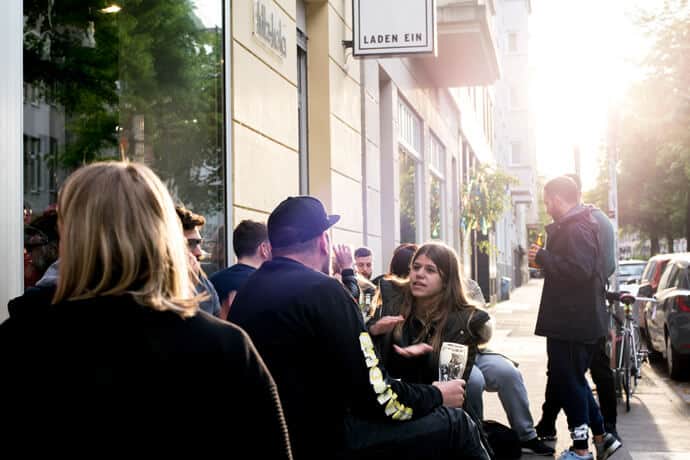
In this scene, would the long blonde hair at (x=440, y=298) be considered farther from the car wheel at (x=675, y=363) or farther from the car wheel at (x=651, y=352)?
the car wheel at (x=651, y=352)

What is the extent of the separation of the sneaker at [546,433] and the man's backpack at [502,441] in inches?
32.8

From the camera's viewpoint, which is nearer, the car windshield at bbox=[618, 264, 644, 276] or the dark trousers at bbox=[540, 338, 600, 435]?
the dark trousers at bbox=[540, 338, 600, 435]

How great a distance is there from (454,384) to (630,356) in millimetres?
6360

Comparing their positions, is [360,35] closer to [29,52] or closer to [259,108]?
[259,108]

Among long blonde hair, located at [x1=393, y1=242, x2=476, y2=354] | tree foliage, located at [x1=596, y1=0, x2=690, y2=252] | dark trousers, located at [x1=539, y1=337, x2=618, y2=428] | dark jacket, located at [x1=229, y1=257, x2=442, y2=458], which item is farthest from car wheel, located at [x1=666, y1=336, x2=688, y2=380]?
tree foliage, located at [x1=596, y1=0, x2=690, y2=252]

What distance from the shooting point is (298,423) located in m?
3.29

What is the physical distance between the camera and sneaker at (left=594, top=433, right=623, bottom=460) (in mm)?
6664

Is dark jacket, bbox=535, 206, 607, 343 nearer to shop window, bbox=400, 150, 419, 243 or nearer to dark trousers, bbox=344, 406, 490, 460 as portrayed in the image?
dark trousers, bbox=344, 406, 490, 460

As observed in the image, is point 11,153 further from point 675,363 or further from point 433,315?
point 675,363

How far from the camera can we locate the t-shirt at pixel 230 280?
17.8 feet

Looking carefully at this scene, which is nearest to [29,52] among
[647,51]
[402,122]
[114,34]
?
[114,34]

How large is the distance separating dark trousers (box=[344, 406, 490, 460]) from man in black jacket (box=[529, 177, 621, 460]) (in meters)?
2.69

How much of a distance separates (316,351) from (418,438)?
71 cm

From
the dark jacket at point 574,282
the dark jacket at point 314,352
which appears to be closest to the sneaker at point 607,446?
the dark jacket at point 574,282
